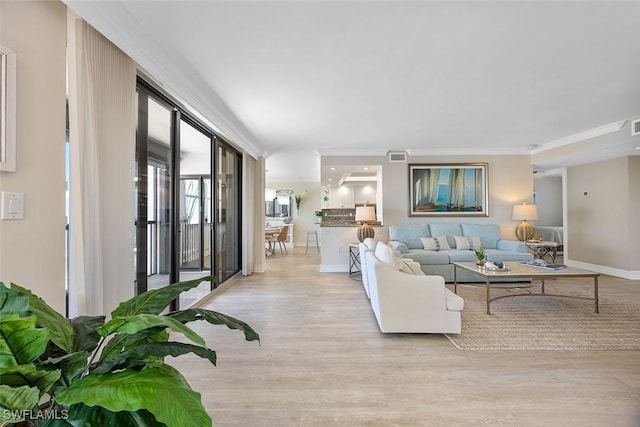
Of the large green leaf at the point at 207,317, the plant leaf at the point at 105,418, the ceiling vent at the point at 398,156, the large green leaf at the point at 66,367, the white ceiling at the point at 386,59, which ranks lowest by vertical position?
the plant leaf at the point at 105,418

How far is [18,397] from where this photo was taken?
665 millimetres

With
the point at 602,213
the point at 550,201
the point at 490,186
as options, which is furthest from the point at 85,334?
the point at 550,201

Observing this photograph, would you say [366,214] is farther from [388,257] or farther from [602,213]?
[602,213]

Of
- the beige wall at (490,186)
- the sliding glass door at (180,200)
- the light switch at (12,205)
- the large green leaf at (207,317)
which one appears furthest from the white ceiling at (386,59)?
the large green leaf at (207,317)

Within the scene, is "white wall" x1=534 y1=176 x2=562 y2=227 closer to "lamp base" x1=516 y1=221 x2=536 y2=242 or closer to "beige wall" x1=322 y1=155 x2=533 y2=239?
"beige wall" x1=322 y1=155 x2=533 y2=239

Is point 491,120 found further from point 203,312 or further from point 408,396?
point 203,312

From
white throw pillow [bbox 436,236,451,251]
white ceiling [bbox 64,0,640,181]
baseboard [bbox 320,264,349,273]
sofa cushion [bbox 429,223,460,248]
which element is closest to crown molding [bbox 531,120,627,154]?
white ceiling [bbox 64,0,640,181]

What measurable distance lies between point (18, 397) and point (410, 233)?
5604mm

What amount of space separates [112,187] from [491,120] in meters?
4.67

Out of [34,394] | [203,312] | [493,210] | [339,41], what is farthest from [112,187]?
[493,210]

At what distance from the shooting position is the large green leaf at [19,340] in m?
0.70

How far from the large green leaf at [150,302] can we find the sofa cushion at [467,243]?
536cm

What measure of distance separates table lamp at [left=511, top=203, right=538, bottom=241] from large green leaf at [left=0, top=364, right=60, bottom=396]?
21.6ft

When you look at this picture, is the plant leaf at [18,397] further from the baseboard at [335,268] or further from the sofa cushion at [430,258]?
the baseboard at [335,268]
